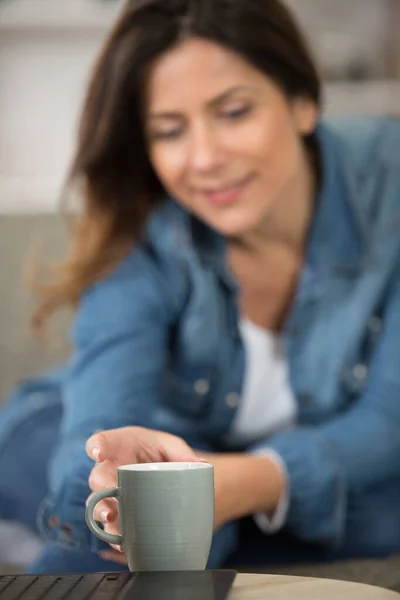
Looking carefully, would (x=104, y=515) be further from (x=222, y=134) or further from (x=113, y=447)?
(x=222, y=134)

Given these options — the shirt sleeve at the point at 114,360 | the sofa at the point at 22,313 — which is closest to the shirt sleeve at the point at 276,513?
the shirt sleeve at the point at 114,360

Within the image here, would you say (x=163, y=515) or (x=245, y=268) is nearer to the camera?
(x=163, y=515)

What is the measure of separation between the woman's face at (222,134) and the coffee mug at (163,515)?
474 millimetres

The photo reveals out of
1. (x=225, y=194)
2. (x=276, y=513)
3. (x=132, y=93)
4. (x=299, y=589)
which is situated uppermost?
(x=132, y=93)


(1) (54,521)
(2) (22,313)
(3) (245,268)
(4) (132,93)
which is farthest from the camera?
(2) (22,313)

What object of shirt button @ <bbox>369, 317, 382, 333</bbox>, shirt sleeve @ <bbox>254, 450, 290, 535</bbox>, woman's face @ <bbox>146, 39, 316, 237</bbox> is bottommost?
shirt sleeve @ <bbox>254, 450, 290, 535</bbox>

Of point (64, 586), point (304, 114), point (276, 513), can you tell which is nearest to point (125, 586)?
point (64, 586)

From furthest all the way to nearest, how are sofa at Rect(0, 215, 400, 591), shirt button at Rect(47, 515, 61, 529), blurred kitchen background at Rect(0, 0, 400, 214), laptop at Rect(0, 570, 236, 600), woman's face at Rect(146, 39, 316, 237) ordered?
blurred kitchen background at Rect(0, 0, 400, 214), sofa at Rect(0, 215, 400, 591), woman's face at Rect(146, 39, 316, 237), shirt button at Rect(47, 515, 61, 529), laptop at Rect(0, 570, 236, 600)

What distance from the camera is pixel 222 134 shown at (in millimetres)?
900

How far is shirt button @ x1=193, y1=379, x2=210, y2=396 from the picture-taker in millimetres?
951

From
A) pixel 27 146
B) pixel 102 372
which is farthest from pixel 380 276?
pixel 27 146

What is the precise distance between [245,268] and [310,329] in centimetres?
9

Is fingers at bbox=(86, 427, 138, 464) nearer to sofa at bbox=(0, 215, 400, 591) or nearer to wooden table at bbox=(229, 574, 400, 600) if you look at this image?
wooden table at bbox=(229, 574, 400, 600)

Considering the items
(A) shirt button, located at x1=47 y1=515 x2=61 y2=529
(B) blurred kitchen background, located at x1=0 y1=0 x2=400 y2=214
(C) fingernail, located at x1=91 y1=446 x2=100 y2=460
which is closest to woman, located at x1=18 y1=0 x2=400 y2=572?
(A) shirt button, located at x1=47 y1=515 x2=61 y2=529
